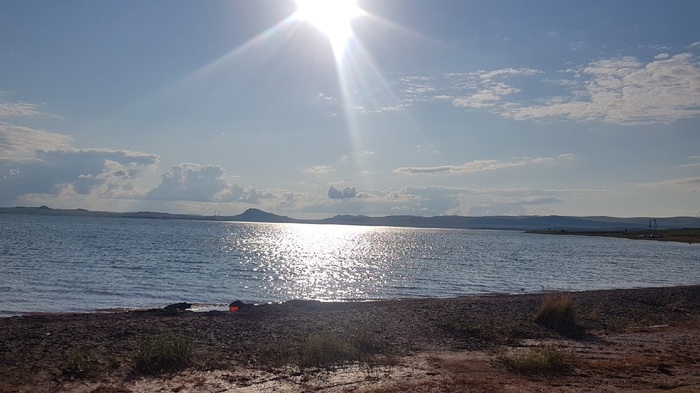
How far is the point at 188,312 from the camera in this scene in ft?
70.9

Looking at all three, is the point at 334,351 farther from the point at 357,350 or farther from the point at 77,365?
the point at 77,365

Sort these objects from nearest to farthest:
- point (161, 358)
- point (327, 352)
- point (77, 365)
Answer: point (77, 365)
point (161, 358)
point (327, 352)

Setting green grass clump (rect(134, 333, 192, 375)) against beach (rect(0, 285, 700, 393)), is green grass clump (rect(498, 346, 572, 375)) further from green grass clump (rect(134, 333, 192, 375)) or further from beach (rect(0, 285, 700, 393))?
green grass clump (rect(134, 333, 192, 375))

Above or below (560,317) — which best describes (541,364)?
below

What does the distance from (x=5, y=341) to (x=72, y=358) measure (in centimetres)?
366

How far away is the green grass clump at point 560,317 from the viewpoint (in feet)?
60.1

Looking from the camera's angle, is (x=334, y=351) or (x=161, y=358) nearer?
(x=161, y=358)

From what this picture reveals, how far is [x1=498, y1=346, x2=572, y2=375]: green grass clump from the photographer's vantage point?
1244cm

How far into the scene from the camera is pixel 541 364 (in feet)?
40.9

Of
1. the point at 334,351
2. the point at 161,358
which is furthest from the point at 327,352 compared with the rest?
the point at 161,358

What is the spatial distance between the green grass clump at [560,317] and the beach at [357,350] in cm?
20

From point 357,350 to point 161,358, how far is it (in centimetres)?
468

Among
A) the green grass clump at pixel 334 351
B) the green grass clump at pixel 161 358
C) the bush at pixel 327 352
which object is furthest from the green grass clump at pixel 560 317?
the green grass clump at pixel 161 358

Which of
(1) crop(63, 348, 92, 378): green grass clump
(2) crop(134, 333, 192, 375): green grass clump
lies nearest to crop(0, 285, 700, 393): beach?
(1) crop(63, 348, 92, 378): green grass clump
